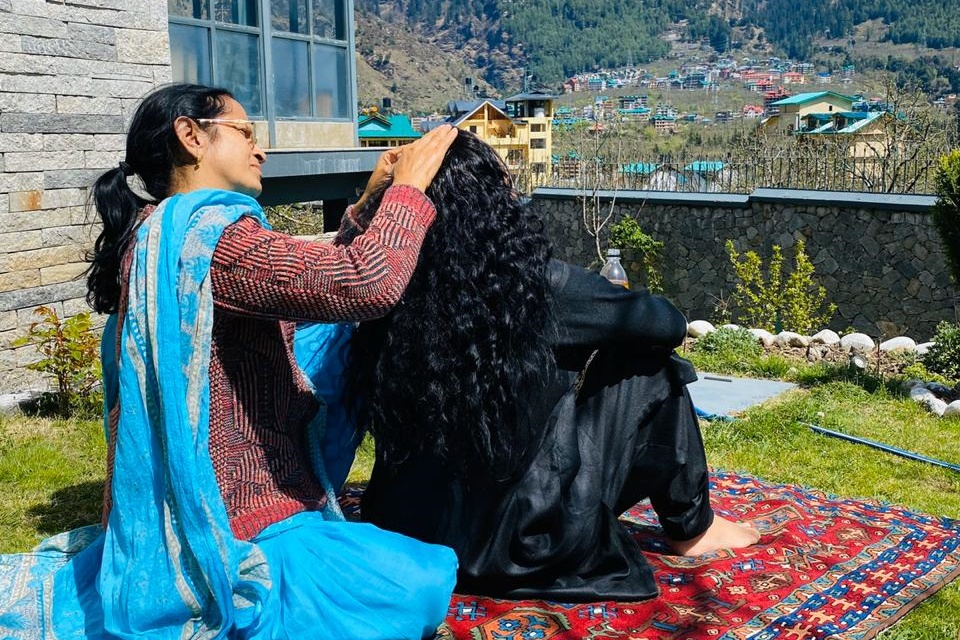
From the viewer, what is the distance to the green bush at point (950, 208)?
6.43 meters

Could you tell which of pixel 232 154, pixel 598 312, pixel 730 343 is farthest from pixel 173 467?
pixel 730 343

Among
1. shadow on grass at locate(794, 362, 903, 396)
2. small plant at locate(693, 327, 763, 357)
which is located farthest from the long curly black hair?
small plant at locate(693, 327, 763, 357)

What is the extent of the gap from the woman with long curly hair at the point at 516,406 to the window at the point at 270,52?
210 inches

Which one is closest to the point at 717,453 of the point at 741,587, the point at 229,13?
the point at 741,587

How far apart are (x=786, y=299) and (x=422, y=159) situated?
909 cm

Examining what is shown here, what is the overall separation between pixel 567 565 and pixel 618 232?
11486 millimetres

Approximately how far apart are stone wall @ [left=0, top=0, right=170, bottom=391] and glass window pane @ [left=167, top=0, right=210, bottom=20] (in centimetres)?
56

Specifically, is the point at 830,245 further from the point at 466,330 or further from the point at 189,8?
the point at 466,330

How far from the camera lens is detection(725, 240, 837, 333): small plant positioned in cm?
1022

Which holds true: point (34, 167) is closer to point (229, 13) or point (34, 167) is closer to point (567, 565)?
point (229, 13)

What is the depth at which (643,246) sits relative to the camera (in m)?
13.8

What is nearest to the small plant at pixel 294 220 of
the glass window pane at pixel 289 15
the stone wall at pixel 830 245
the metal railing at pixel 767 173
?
the metal railing at pixel 767 173

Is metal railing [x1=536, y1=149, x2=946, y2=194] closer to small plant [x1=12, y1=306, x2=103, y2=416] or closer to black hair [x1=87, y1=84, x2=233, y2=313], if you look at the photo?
small plant [x1=12, y1=306, x2=103, y2=416]

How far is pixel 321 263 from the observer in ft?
6.54
